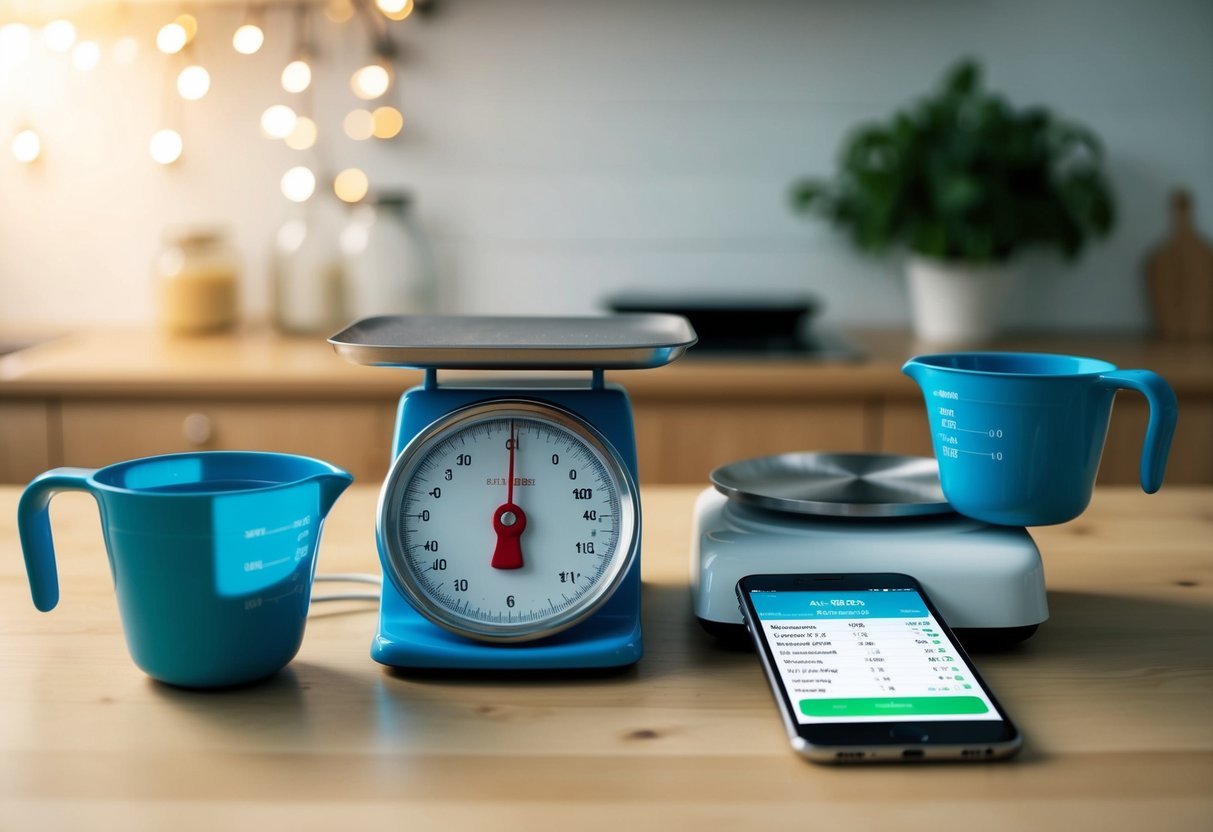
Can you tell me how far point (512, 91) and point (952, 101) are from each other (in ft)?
3.02

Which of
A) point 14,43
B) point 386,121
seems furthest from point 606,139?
point 14,43

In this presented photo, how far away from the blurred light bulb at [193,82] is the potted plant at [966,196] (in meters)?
1.36

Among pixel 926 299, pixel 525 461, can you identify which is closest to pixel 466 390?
pixel 525 461

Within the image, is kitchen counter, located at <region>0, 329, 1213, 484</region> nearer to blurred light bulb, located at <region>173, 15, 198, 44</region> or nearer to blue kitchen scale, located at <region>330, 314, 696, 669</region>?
blurred light bulb, located at <region>173, 15, 198, 44</region>

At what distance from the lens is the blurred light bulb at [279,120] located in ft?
8.59

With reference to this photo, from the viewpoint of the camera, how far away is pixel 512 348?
72cm

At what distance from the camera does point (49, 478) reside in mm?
719

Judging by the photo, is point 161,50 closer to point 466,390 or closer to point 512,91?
point 512,91

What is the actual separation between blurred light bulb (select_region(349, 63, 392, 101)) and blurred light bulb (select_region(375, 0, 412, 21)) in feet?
0.38

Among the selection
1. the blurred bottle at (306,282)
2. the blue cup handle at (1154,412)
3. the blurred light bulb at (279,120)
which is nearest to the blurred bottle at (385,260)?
the blurred bottle at (306,282)

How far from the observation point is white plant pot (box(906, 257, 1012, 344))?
7.81 feet

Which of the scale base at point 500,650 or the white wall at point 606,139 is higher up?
the white wall at point 606,139

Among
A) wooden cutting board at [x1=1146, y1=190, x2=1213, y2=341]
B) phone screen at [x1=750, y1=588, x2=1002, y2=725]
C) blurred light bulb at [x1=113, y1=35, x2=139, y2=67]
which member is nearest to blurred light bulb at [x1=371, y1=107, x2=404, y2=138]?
blurred light bulb at [x1=113, y1=35, x2=139, y2=67]

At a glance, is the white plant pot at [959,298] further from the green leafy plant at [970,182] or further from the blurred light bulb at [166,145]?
the blurred light bulb at [166,145]
